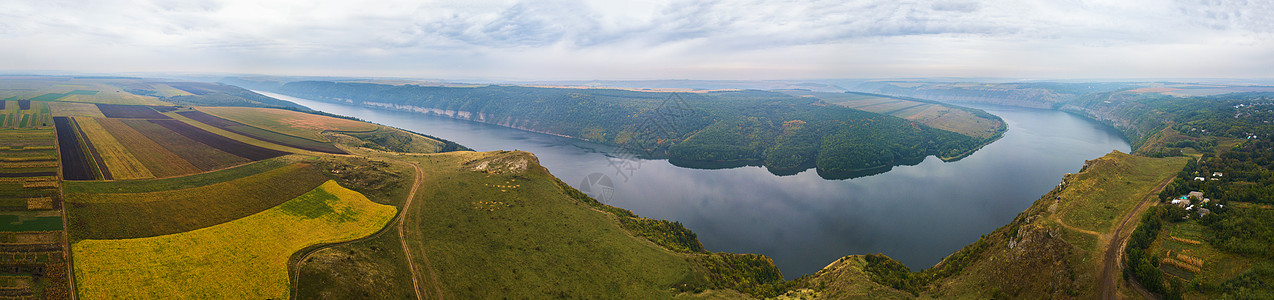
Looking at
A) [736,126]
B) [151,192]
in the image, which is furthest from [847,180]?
[151,192]

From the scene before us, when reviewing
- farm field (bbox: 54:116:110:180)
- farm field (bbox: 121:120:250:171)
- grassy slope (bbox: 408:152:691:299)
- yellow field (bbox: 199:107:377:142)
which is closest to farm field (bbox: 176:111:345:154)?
yellow field (bbox: 199:107:377:142)

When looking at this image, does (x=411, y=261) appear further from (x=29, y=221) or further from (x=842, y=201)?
(x=842, y=201)

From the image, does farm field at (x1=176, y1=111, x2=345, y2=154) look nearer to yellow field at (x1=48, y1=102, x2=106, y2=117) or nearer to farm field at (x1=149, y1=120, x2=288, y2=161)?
farm field at (x1=149, y1=120, x2=288, y2=161)

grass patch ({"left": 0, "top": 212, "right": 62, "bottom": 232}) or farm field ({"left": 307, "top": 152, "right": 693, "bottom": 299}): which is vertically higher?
grass patch ({"left": 0, "top": 212, "right": 62, "bottom": 232})

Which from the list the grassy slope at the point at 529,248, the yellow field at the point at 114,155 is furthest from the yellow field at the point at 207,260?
the yellow field at the point at 114,155

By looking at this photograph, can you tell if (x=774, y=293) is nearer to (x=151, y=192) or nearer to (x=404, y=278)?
(x=404, y=278)

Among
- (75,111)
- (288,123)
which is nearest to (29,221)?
(288,123)
